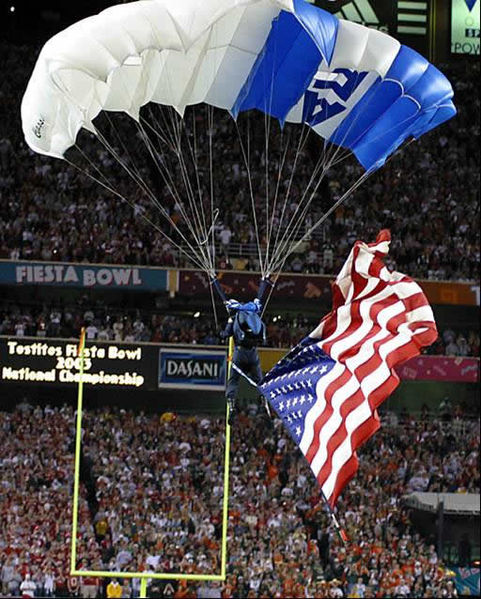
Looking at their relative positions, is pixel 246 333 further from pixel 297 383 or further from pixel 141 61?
pixel 141 61

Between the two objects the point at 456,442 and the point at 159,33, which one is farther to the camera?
the point at 456,442

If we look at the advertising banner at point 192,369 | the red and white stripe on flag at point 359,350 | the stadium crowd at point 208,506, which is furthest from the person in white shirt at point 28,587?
the red and white stripe on flag at point 359,350

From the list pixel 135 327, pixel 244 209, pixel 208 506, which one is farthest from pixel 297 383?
pixel 244 209

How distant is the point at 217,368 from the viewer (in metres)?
30.1

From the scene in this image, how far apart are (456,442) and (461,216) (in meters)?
5.82

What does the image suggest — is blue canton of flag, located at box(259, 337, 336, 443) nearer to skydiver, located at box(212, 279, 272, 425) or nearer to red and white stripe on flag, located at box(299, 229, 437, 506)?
red and white stripe on flag, located at box(299, 229, 437, 506)

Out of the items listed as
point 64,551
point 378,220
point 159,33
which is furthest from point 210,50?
point 378,220

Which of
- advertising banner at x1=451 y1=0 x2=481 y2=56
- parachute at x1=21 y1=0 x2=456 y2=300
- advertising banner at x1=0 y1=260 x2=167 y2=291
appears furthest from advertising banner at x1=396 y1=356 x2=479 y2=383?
parachute at x1=21 y1=0 x2=456 y2=300

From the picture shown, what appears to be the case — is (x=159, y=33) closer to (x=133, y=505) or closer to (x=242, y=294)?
(x=133, y=505)

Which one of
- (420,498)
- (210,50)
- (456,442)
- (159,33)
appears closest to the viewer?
(159,33)

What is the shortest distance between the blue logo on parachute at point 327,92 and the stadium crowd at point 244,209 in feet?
45.1

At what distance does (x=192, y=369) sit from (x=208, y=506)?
12.0ft

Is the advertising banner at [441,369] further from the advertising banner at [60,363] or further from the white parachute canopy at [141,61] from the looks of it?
the white parachute canopy at [141,61]

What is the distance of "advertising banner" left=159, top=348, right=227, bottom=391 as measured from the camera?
3009 centimetres
